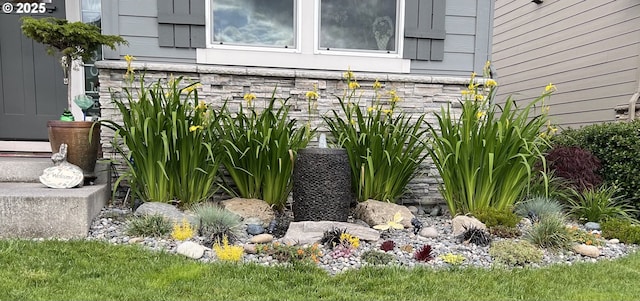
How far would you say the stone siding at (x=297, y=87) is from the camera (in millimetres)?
3477

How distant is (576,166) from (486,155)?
3.96 ft

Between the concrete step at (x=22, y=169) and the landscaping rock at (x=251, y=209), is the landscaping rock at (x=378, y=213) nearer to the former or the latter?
the landscaping rock at (x=251, y=209)

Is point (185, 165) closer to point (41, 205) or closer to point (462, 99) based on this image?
point (41, 205)

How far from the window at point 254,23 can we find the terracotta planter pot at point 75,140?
1.36m

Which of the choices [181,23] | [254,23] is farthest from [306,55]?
[181,23]

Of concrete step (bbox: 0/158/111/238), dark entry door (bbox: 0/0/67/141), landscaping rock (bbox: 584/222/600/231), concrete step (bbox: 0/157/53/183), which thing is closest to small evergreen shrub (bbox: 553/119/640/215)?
landscaping rock (bbox: 584/222/600/231)

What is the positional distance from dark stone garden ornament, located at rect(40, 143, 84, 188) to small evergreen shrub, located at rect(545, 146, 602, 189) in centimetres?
386

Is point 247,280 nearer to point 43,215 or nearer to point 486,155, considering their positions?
point 43,215

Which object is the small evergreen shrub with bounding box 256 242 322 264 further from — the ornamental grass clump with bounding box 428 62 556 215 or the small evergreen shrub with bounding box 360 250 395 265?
the ornamental grass clump with bounding box 428 62 556 215

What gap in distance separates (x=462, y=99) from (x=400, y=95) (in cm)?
65

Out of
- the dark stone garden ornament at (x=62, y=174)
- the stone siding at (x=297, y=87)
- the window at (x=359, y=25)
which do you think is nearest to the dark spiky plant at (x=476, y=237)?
the stone siding at (x=297, y=87)

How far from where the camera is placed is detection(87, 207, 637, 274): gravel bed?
89.3 inches

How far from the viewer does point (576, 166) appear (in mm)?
3568

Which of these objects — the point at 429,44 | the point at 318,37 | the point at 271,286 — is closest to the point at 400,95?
the point at 429,44
